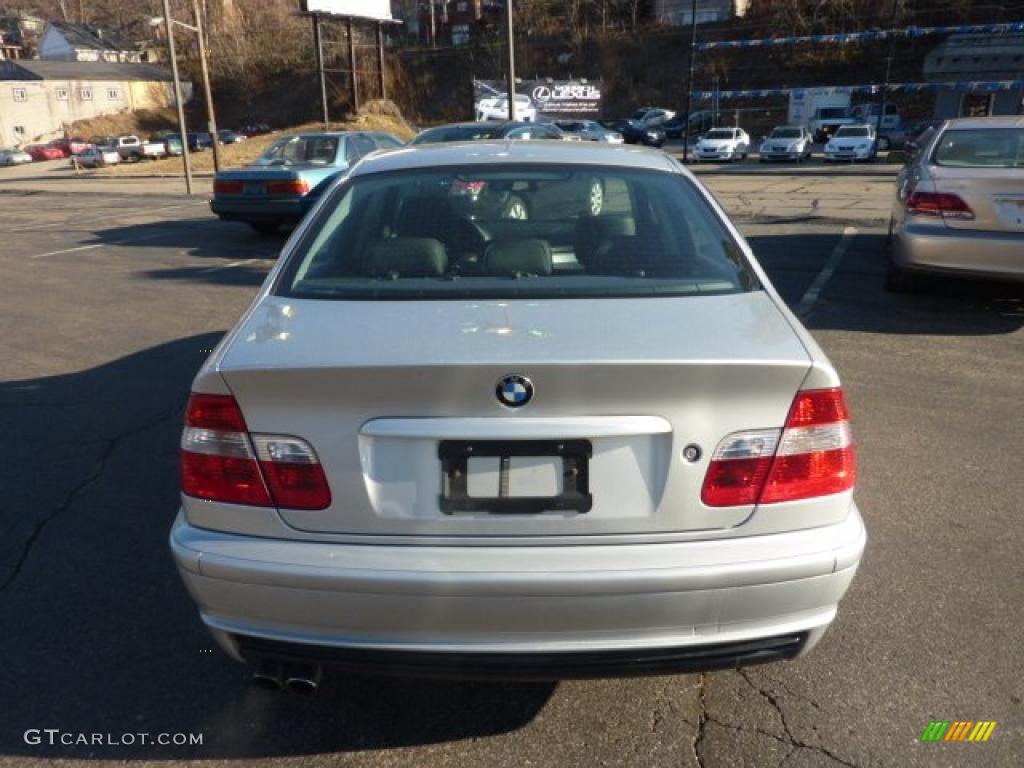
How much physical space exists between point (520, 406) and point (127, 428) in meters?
3.70

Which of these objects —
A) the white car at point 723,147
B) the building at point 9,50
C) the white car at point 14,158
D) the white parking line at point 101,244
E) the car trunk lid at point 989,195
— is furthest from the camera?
the building at point 9,50

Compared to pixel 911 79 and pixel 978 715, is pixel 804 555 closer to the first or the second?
pixel 978 715

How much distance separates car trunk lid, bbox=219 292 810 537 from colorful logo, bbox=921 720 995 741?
3.18 feet

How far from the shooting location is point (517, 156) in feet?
11.2

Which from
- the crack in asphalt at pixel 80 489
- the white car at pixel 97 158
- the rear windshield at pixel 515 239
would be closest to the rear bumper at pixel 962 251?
the rear windshield at pixel 515 239

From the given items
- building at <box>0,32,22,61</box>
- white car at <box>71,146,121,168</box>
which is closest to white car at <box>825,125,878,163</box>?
white car at <box>71,146,121,168</box>

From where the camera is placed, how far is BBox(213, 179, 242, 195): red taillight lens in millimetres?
12359

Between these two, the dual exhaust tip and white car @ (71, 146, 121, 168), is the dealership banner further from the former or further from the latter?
the dual exhaust tip

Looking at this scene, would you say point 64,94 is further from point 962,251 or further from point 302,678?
point 302,678

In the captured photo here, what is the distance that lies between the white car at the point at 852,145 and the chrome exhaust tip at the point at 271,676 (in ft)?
105

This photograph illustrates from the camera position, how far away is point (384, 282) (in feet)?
8.91

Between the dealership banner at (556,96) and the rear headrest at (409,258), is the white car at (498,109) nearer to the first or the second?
the dealership banner at (556,96)

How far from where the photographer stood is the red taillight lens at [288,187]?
12.0m

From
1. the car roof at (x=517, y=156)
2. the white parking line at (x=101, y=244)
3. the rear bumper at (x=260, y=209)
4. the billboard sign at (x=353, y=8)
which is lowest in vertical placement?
the white parking line at (x=101, y=244)
